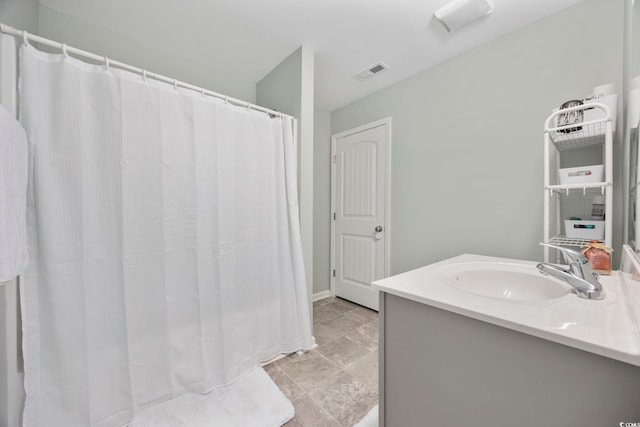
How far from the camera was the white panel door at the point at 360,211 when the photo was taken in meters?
2.47

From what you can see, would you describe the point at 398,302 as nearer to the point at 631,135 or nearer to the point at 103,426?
the point at 631,135

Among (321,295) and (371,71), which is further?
(321,295)

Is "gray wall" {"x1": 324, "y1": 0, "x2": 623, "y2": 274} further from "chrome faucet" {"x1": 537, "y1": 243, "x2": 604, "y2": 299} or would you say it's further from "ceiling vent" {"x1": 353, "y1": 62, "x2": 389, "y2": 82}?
"chrome faucet" {"x1": 537, "y1": 243, "x2": 604, "y2": 299}

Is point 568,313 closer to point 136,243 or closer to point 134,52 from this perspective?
point 136,243

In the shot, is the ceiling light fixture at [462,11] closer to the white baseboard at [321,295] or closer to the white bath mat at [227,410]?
the white bath mat at [227,410]

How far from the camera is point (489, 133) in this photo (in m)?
1.77

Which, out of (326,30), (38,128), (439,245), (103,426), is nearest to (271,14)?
(326,30)

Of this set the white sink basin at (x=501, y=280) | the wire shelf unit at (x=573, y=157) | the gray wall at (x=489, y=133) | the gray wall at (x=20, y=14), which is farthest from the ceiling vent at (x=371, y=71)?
the gray wall at (x=20, y=14)

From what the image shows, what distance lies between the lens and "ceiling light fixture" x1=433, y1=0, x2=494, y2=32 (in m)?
1.42

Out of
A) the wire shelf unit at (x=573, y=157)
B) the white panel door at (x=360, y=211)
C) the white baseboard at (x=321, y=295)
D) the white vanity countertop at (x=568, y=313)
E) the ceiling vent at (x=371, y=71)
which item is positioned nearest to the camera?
the white vanity countertop at (x=568, y=313)

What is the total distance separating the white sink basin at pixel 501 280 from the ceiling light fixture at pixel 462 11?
151 centimetres

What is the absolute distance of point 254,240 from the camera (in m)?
1.67

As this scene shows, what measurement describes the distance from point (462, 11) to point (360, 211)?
175cm

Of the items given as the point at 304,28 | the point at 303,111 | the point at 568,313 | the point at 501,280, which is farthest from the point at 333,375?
the point at 304,28
